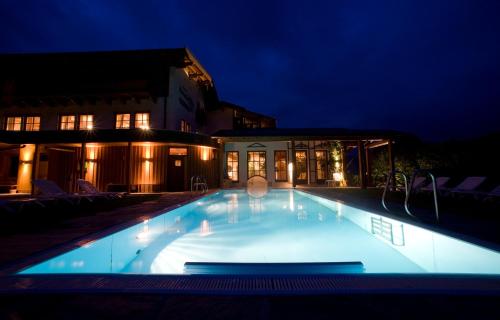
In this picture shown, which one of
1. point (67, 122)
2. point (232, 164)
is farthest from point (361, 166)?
point (67, 122)

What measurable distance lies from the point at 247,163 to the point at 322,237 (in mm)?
10984

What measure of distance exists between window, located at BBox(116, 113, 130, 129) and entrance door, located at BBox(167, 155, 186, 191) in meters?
3.34

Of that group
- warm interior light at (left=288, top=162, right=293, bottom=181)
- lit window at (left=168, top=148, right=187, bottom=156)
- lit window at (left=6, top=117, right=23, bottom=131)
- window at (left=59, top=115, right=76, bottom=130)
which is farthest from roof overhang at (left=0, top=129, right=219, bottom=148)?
warm interior light at (left=288, top=162, right=293, bottom=181)

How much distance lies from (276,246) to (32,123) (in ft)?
54.0

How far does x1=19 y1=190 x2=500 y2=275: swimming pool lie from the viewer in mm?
2400

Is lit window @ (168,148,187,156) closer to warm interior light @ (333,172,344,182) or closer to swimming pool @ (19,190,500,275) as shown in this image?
swimming pool @ (19,190,500,275)

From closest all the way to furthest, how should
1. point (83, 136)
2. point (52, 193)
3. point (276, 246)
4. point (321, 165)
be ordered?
point (276, 246), point (52, 193), point (83, 136), point (321, 165)

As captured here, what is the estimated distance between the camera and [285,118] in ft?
233

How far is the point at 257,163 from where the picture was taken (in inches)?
607

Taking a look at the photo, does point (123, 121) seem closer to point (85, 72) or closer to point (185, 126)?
point (185, 126)

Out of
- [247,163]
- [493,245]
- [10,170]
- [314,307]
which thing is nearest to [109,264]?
[314,307]

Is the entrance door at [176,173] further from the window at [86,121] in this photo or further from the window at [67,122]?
the window at [67,122]

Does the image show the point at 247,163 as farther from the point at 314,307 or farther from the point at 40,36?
the point at 40,36

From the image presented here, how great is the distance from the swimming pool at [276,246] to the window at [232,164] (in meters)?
9.08
